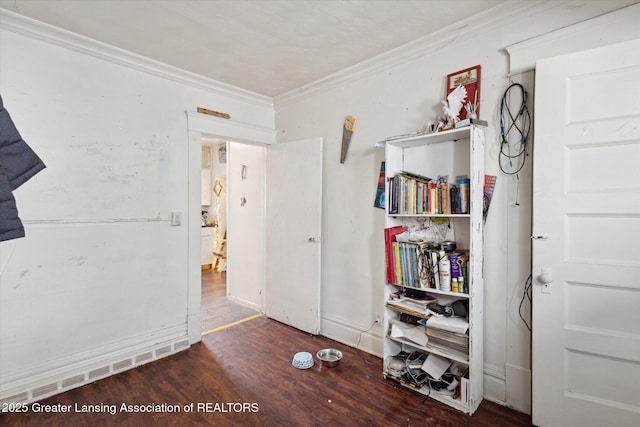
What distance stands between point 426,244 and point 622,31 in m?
1.56

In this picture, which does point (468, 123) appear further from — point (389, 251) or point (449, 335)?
point (449, 335)

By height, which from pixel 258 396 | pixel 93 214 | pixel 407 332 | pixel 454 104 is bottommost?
pixel 258 396

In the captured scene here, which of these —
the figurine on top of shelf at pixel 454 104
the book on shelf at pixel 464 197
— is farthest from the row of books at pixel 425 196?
the figurine on top of shelf at pixel 454 104

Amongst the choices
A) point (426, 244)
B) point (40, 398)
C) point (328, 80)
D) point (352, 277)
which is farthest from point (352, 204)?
point (40, 398)

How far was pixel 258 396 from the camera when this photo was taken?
2109 millimetres

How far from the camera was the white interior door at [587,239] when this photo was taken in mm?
1561

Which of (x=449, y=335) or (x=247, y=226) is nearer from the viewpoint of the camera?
(x=449, y=335)

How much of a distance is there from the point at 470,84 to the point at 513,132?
1.50 feet

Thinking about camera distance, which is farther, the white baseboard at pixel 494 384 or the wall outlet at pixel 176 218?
the wall outlet at pixel 176 218

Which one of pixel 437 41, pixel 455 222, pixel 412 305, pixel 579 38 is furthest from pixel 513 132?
pixel 412 305

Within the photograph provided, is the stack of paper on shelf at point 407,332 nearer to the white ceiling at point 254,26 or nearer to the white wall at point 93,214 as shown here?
the white wall at point 93,214

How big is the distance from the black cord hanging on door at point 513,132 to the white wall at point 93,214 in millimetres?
2582

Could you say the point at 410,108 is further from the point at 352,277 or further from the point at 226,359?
the point at 226,359

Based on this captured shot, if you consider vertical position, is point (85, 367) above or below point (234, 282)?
below
